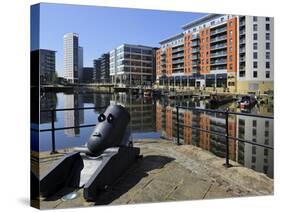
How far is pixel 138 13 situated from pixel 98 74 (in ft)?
2.89

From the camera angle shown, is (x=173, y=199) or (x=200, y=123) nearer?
(x=173, y=199)

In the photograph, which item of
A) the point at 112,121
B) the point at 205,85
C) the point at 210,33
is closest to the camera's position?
the point at 112,121

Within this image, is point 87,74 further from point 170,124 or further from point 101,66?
point 170,124

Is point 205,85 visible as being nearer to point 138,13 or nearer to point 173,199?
point 138,13

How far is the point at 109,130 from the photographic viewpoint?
393cm

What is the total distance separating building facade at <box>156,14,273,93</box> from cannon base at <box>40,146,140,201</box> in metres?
1.41

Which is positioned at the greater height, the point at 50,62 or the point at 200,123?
the point at 50,62

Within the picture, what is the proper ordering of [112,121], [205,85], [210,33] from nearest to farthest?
[112,121] < [210,33] < [205,85]

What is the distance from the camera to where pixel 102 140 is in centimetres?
382

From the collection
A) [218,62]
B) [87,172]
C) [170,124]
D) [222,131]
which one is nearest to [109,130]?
[87,172]

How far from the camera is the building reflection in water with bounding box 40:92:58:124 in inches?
144

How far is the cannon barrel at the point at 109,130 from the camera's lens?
379 centimetres

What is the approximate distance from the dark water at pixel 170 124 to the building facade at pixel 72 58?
245mm
